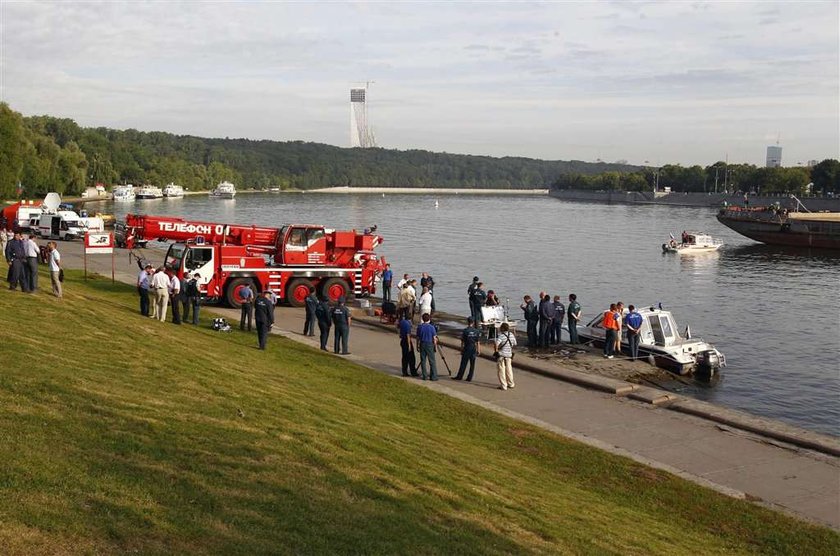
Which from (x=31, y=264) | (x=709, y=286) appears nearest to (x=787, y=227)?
(x=709, y=286)

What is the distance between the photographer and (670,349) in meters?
25.7

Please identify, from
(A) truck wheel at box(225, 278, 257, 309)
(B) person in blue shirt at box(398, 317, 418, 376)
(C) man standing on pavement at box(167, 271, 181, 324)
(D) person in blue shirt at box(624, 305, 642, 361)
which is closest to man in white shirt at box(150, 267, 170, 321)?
(C) man standing on pavement at box(167, 271, 181, 324)

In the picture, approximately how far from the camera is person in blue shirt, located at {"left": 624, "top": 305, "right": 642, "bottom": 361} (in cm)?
2522

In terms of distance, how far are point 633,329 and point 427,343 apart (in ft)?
25.6

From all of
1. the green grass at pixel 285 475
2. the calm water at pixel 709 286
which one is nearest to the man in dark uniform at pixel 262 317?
the green grass at pixel 285 475

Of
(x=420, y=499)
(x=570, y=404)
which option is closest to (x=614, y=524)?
(x=420, y=499)

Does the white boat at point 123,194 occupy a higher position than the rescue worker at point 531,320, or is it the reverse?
the white boat at point 123,194

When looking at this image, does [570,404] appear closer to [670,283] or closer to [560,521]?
[560,521]

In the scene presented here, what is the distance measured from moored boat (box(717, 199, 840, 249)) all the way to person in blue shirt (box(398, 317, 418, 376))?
84526mm

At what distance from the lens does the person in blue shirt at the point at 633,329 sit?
993 inches

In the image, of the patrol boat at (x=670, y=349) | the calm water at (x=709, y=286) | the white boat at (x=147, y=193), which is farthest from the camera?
the white boat at (x=147, y=193)

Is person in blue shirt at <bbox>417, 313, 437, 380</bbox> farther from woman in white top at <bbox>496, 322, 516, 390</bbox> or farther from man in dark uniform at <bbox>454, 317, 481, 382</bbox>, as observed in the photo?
woman in white top at <bbox>496, 322, 516, 390</bbox>

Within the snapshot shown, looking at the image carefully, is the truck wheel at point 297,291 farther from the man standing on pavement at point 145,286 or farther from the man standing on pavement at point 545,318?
the man standing on pavement at point 545,318

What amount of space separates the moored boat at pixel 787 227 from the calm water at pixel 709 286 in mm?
2191
